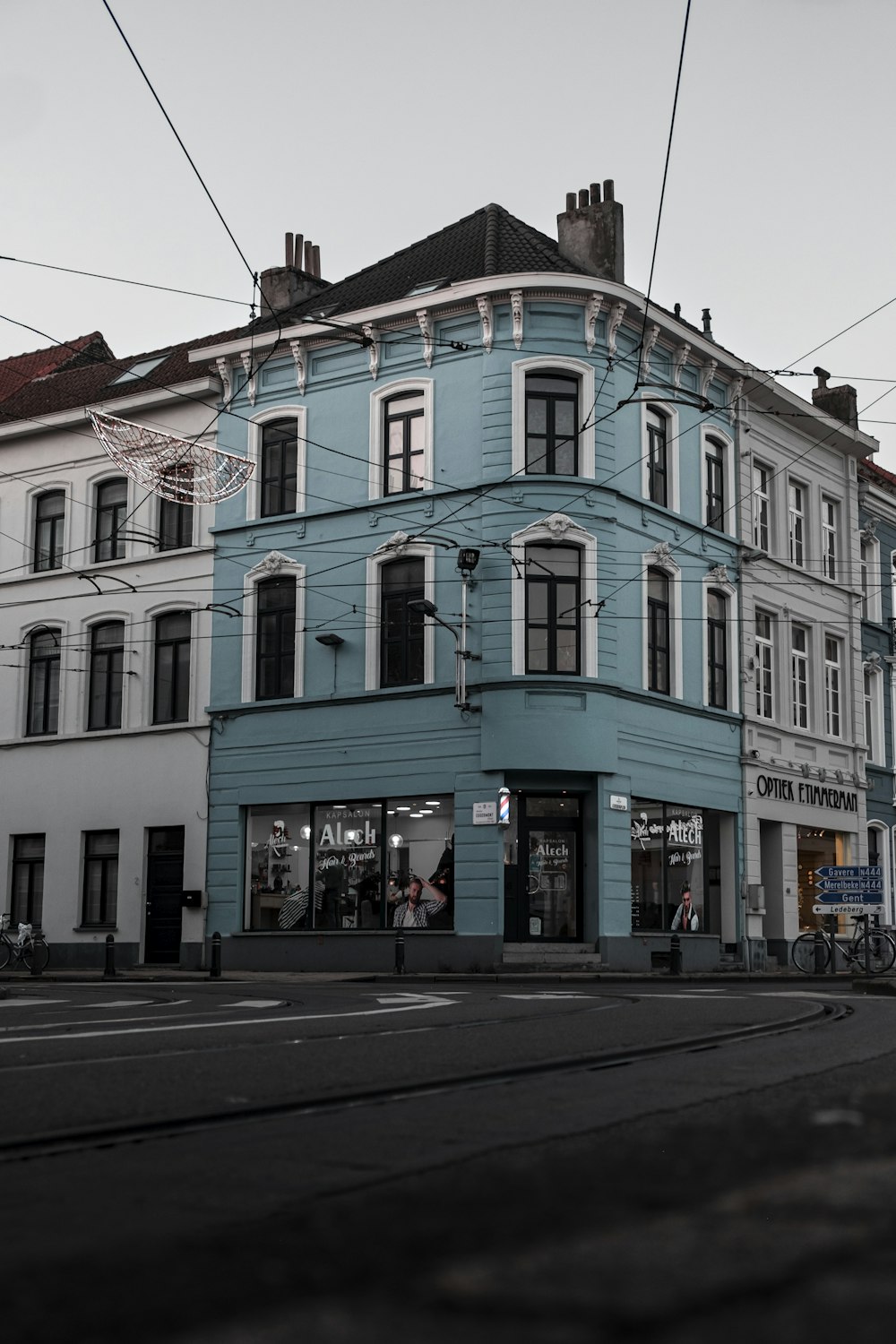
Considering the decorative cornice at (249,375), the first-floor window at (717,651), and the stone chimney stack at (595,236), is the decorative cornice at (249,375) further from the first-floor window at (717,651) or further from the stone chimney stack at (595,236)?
the first-floor window at (717,651)

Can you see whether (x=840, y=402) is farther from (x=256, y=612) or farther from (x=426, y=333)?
(x=256, y=612)

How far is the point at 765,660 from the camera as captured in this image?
35.7 meters

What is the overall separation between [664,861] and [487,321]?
10.9 metres

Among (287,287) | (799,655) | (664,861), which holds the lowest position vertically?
(664,861)

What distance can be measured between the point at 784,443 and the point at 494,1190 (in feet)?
112

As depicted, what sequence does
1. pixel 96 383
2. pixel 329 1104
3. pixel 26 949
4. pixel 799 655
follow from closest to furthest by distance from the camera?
pixel 329 1104
pixel 26 949
pixel 799 655
pixel 96 383

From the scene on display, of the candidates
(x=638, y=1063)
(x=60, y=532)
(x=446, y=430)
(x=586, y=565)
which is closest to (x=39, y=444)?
(x=60, y=532)

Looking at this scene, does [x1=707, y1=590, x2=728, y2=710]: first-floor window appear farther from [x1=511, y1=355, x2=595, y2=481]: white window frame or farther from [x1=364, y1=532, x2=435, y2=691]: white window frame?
[x1=364, y1=532, x2=435, y2=691]: white window frame

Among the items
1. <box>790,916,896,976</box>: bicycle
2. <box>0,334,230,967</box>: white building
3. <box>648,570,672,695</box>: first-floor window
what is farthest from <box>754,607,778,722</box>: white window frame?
<box>0,334,230,967</box>: white building

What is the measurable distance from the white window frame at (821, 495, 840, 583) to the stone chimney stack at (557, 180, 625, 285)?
9440 mm

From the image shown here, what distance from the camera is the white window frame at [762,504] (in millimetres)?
35719

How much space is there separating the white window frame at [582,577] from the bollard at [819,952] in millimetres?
6225

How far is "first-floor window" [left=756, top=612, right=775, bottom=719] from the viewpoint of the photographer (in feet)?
116

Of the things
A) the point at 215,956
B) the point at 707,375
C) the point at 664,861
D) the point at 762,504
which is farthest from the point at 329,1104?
the point at 762,504
